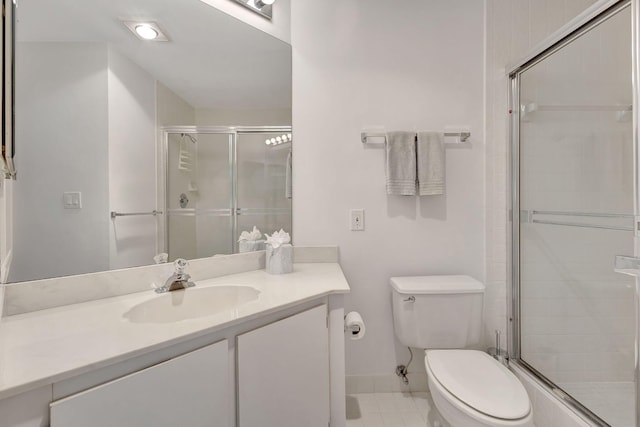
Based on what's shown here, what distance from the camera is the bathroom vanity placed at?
2.06 ft

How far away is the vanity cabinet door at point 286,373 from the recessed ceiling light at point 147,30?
1221 mm

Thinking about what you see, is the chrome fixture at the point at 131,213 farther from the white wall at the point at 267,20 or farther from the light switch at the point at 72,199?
the white wall at the point at 267,20

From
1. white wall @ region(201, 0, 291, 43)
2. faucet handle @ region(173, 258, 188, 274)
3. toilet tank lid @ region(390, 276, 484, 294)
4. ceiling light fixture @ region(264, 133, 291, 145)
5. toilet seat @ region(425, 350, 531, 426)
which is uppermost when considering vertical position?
white wall @ region(201, 0, 291, 43)

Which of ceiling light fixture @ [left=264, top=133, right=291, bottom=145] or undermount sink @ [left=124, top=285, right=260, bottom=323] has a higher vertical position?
ceiling light fixture @ [left=264, top=133, right=291, bottom=145]

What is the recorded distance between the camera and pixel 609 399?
1256 mm

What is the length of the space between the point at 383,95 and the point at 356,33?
1.24ft

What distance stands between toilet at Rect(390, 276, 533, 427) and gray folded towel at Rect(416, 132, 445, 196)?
0.48 metres

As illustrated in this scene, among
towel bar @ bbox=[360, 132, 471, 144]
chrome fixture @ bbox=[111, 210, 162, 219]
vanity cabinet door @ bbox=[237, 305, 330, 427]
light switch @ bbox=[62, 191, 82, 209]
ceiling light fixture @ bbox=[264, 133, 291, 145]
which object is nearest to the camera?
vanity cabinet door @ bbox=[237, 305, 330, 427]

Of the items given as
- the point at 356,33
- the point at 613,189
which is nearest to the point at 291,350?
the point at 613,189

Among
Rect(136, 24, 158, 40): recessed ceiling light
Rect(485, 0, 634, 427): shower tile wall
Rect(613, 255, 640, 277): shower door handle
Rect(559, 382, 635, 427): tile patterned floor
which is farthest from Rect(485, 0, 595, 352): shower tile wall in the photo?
Rect(136, 24, 158, 40): recessed ceiling light

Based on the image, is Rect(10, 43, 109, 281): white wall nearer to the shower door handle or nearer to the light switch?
the light switch

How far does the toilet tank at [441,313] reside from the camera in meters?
1.51

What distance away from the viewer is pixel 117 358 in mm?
667

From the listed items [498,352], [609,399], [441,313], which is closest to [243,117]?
[441,313]
